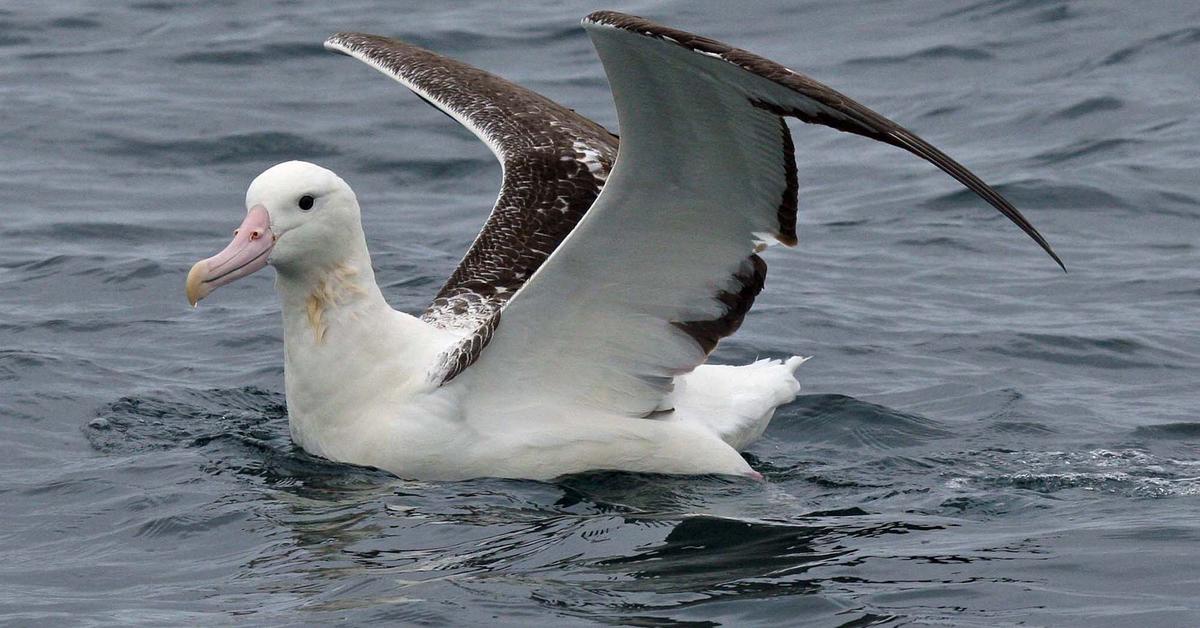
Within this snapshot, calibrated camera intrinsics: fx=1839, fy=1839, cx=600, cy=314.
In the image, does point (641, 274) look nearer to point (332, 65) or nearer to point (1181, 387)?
point (1181, 387)

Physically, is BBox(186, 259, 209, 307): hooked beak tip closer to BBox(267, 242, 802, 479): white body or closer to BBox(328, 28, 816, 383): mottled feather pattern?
BBox(267, 242, 802, 479): white body

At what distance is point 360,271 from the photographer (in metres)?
9.14

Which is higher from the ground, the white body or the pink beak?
the pink beak

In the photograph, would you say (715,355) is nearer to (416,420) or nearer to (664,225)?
(416,420)

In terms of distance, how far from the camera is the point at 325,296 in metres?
9.06

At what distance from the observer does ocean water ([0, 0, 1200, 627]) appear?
7.48 metres

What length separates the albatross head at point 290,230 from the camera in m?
8.60

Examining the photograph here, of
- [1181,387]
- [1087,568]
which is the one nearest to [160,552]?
[1087,568]

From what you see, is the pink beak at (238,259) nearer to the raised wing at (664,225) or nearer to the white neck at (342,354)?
the white neck at (342,354)

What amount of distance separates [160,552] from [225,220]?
6.88 m

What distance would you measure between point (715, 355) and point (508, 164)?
6.12 ft

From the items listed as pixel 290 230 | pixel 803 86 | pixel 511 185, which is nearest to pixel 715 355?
pixel 511 185

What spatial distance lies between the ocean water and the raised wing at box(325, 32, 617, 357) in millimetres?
1365

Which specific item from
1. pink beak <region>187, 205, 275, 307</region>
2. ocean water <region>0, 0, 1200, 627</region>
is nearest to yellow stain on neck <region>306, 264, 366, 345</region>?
pink beak <region>187, 205, 275, 307</region>
